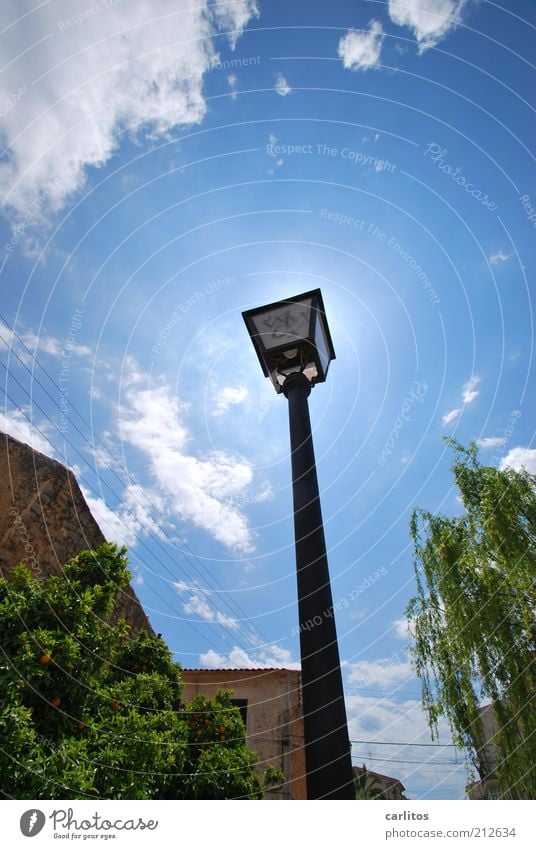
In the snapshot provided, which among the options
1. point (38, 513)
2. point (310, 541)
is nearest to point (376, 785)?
point (38, 513)

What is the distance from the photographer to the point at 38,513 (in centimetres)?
543

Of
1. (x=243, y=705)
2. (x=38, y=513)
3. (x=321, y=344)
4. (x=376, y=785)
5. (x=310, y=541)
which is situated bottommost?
(x=376, y=785)

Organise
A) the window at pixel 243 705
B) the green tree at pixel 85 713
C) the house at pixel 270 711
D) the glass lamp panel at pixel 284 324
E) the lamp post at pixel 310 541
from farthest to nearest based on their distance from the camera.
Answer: the window at pixel 243 705
the house at pixel 270 711
the glass lamp panel at pixel 284 324
the green tree at pixel 85 713
the lamp post at pixel 310 541

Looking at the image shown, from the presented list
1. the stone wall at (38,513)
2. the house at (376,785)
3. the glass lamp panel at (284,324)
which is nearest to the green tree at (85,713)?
the stone wall at (38,513)

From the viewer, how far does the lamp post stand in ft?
6.52

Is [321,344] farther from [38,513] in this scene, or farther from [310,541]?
[38,513]

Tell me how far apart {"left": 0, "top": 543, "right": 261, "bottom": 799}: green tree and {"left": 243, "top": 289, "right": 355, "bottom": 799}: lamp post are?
153 cm

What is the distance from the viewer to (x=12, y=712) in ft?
8.04

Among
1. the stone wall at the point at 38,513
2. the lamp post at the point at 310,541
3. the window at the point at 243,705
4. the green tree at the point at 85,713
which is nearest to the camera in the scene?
the lamp post at the point at 310,541

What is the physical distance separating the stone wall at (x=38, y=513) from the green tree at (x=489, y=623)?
6495 millimetres

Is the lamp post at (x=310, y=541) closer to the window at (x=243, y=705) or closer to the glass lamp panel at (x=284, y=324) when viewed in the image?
the glass lamp panel at (x=284, y=324)

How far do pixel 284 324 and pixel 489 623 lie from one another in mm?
6335

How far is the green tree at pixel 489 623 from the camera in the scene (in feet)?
19.5
